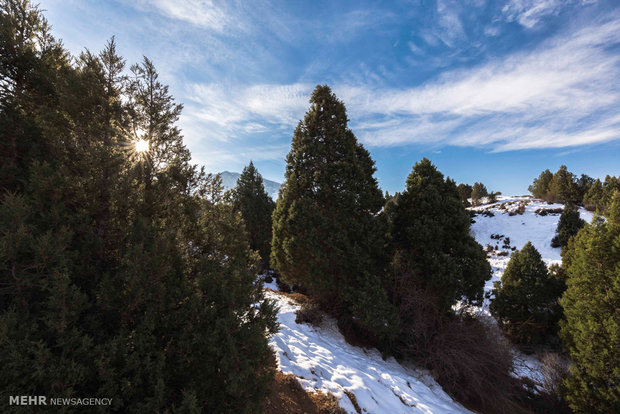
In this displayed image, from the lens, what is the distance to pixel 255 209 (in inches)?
984

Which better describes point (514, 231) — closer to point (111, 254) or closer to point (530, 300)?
point (530, 300)

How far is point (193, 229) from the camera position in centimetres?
432

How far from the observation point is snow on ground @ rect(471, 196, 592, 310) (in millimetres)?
26109

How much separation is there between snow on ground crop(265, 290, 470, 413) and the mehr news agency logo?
279 centimetres

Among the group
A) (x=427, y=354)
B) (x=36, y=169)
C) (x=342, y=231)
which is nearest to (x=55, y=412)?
(x=36, y=169)

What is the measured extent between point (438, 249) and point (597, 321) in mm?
4860

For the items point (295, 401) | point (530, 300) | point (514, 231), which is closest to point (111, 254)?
point (295, 401)

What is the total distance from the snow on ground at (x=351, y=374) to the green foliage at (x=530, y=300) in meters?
9.22

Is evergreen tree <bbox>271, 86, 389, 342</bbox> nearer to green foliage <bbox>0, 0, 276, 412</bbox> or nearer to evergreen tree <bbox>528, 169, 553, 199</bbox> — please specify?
green foliage <bbox>0, 0, 276, 412</bbox>

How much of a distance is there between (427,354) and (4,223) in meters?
11.6

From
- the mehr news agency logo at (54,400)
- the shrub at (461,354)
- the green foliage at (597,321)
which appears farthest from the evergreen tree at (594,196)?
the mehr news agency logo at (54,400)

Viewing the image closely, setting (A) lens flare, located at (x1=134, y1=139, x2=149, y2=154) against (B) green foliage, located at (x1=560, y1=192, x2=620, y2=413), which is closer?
(A) lens flare, located at (x1=134, y1=139, x2=149, y2=154)

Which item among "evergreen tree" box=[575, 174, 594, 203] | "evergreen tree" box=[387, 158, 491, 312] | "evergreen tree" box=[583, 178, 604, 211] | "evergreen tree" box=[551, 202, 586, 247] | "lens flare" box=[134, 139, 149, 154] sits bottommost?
"evergreen tree" box=[387, 158, 491, 312]

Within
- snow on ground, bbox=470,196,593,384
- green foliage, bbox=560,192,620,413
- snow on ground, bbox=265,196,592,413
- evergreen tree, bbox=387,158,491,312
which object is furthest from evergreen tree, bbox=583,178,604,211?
evergreen tree, bbox=387,158,491,312
